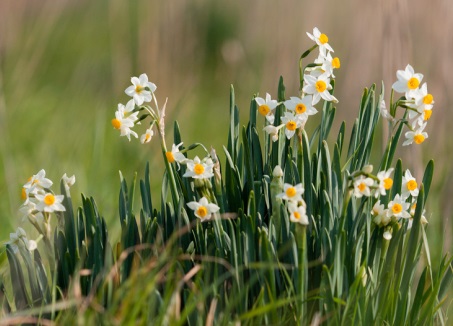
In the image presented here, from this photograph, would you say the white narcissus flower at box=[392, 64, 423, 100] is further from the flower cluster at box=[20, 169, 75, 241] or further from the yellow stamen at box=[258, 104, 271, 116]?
the flower cluster at box=[20, 169, 75, 241]

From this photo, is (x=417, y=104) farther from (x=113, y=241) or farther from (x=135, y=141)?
(x=135, y=141)

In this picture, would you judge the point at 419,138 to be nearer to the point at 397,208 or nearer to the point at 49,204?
the point at 397,208

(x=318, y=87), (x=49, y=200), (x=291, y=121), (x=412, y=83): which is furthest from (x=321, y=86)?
(x=49, y=200)

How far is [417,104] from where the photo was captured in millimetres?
1777

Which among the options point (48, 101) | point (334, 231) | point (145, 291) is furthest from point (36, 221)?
point (48, 101)

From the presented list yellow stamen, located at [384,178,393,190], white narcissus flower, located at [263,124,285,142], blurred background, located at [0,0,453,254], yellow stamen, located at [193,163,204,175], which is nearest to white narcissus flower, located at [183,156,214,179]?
yellow stamen, located at [193,163,204,175]

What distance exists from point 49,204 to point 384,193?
75cm

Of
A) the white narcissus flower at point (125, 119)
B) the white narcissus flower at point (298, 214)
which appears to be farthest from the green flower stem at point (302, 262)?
the white narcissus flower at point (125, 119)

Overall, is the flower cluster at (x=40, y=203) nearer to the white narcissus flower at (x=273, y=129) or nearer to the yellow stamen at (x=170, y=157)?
the yellow stamen at (x=170, y=157)

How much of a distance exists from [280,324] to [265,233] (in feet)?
0.72

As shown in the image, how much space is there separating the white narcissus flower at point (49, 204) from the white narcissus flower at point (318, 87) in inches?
24.3

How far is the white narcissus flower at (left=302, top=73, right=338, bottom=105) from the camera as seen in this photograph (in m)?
1.76

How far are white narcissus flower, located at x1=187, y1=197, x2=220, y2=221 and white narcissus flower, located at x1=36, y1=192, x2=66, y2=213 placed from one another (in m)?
0.30

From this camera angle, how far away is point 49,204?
1.74 metres
